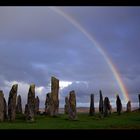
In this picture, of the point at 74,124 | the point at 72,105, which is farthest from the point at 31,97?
the point at 74,124

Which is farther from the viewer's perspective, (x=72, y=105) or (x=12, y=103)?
(x=72, y=105)

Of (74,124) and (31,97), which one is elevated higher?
(31,97)

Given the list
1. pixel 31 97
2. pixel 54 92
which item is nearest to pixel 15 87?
pixel 31 97

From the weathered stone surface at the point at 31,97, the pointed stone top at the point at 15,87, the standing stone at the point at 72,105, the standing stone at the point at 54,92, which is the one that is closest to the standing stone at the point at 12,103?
the pointed stone top at the point at 15,87

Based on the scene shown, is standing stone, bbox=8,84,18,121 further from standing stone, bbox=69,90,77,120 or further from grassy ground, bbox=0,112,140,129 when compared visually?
standing stone, bbox=69,90,77,120

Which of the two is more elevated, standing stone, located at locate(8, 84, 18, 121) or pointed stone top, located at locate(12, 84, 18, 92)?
pointed stone top, located at locate(12, 84, 18, 92)

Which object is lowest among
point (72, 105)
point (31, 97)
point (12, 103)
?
point (72, 105)

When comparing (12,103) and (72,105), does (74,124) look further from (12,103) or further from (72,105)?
(12,103)

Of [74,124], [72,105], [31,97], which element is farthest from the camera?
[72,105]

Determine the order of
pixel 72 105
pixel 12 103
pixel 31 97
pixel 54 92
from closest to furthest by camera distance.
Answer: pixel 12 103 < pixel 31 97 < pixel 72 105 < pixel 54 92

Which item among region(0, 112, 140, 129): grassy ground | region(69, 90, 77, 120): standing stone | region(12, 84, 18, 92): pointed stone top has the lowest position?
region(0, 112, 140, 129): grassy ground

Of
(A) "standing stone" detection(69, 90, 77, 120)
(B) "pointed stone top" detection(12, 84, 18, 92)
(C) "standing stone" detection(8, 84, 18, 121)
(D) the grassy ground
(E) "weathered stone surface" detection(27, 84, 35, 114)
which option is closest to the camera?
(D) the grassy ground

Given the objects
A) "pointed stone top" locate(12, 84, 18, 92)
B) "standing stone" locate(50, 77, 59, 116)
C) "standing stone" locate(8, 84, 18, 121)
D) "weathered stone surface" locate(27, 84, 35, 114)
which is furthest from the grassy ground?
"standing stone" locate(50, 77, 59, 116)

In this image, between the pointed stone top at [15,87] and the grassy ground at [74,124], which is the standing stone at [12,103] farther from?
the grassy ground at [74,124]
